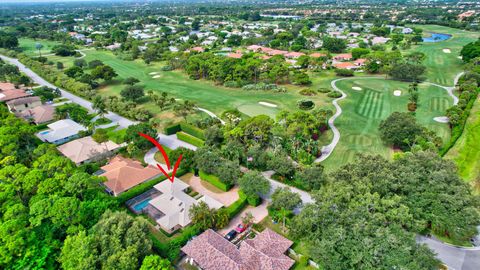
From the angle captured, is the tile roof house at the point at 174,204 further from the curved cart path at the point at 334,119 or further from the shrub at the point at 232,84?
the shrub at the point at 232,84

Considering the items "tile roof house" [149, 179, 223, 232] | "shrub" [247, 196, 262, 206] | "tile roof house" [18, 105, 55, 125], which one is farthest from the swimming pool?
"tile roof house" [18, 105, 55, 125]

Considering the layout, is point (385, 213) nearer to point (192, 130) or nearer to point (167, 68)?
point (192, 130)

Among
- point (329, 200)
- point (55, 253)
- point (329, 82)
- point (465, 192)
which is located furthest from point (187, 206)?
point (329, 82)

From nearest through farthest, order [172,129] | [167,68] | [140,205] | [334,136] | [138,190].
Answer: [140,205] < [138,190] < [334,136] < [172,129] < [167,68]

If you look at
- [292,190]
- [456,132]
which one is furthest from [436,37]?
[292,190]

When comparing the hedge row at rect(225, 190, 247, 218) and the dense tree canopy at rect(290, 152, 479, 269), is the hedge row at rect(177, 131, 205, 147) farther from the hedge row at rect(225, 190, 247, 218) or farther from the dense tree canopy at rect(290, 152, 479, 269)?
the dense tree canopy at rect(290, 152, 479, 269)
